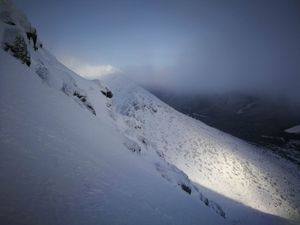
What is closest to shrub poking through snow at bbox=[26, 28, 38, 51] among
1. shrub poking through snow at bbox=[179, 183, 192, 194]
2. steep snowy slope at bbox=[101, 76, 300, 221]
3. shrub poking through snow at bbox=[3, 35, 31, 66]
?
shrub poking through snow at bbox=[3, 35, 31, 66]

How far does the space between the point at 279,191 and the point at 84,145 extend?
111 ft

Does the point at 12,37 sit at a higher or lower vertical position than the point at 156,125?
lower

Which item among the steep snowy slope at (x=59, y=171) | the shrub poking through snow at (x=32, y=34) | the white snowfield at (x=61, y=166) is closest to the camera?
the steep snowy slope at (x=59, y=171)

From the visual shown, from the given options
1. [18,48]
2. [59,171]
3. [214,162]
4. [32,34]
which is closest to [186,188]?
[59,171]

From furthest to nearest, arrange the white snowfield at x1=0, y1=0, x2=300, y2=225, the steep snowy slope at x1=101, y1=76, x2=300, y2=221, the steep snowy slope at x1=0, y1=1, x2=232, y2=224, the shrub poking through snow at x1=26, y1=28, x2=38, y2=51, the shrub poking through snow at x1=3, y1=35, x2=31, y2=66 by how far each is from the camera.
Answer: the steep snowy slope at x1=101, y1=76, x2=300, y2=221 < the shrub poking through snow at x1=26, y1=28, x2=38, y2=51 < the shrub poking through snow at x1=3, y1=35, x2=31, y2=66 < the white snowfield at x1=0, y1=0, x2=300, y2=225 < the steep snowy slope at x1=0, y1=1, x2=232, y2=224

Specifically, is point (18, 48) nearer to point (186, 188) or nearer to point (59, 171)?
point (59, 171)

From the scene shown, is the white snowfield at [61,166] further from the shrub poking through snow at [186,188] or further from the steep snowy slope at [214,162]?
the steep snowy slope at [214,162]

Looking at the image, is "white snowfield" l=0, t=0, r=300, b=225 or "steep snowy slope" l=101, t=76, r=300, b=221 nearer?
"white snowfield" l=0, t=0, r=300, b=225

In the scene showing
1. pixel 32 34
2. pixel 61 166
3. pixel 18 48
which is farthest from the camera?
pixel 32 34

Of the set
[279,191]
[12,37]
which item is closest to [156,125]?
[279,191]

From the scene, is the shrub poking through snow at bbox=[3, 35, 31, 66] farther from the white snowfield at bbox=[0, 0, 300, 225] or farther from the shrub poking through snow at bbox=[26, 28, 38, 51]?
the shrub poking through snow at bbox=[26, 28, 38, 51]

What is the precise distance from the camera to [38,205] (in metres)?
4.09

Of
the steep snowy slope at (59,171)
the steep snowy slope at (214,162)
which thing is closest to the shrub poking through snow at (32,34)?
the steep snowy slope at (59,171)

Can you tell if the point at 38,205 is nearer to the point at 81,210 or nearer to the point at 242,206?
the point at 81,210
